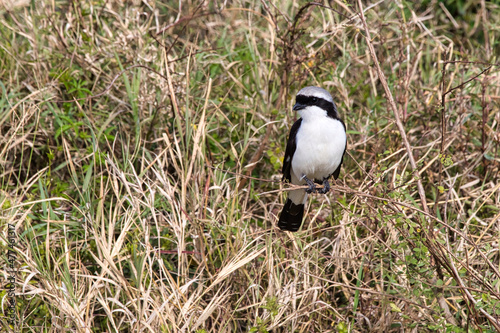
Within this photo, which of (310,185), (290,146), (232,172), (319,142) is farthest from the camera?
(290,146)

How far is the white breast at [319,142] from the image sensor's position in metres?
4.11

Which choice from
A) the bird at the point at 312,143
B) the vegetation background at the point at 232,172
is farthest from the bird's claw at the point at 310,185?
the vegetation background at the point at 232,172

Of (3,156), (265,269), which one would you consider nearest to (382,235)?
(265,269)

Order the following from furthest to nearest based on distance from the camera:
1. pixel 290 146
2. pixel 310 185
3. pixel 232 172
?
pixel 290 146, pixel 310 185, pixel 232 172

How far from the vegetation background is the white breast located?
1.11ft

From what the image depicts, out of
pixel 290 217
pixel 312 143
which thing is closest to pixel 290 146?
pixel 312 143

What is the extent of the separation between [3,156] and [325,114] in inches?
105

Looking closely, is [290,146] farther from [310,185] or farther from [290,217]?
[290,217]

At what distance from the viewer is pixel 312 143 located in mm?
4137

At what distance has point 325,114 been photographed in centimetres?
419

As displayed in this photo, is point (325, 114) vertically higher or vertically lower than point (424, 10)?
lower

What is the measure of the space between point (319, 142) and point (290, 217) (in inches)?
23.8

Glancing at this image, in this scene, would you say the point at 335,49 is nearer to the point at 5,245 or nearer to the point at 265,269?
the point at 265,269

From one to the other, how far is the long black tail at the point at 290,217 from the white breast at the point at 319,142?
12.0 inches
